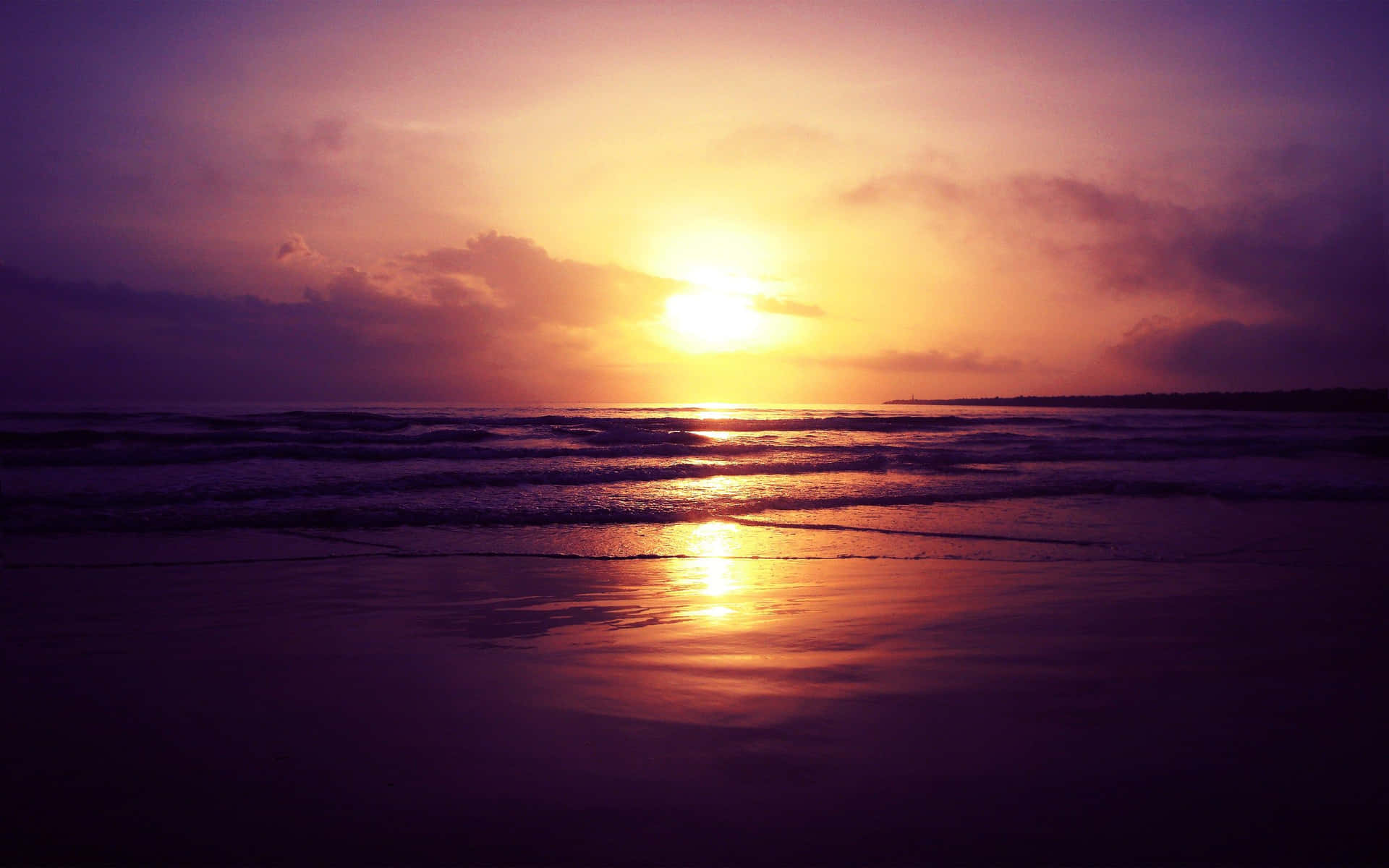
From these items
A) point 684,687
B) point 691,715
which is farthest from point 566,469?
point 691,715

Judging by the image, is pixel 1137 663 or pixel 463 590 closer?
pixel 1137 663

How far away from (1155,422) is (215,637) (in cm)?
4071

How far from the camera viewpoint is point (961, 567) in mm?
6348

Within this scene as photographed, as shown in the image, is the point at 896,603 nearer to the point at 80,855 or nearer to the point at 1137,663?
the point at 1137,663

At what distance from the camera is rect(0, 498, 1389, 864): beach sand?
225cm

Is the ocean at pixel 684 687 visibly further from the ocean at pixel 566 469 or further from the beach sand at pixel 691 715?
the ocean at pixel 566 469

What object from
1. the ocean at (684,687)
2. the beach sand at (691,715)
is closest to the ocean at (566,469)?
the ocean at (684,687)

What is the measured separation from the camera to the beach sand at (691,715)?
7.37 feet

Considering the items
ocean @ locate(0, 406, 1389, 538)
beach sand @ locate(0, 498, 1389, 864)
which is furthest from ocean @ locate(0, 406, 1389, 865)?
ocean @ locate(0, 406, 1389, 538)

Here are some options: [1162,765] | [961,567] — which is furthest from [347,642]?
[961,567]

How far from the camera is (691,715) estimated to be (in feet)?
10.1

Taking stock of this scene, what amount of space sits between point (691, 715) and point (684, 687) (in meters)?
0.34

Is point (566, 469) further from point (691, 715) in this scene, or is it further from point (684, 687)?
point (691, 715)

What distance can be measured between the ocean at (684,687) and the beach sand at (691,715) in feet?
0.06
